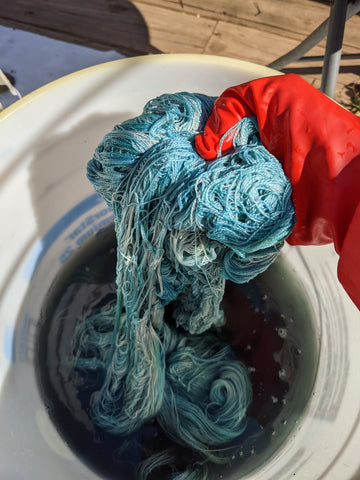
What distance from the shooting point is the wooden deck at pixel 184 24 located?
4.65 ft

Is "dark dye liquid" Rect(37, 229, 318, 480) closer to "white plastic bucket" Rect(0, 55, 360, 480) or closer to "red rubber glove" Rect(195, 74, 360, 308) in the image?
"white plastic bucket" Rect(0, 55, 360, 480)

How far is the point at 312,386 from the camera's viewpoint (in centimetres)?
112

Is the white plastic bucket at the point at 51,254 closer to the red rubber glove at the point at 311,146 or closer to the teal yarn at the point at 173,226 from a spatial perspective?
the teal yarn at the point at 173,226

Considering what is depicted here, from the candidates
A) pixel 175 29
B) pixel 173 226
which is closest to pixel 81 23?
pixel 175 29

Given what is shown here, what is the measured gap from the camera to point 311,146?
60 centimetres

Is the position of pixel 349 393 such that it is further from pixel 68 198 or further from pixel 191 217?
pixel 68 198

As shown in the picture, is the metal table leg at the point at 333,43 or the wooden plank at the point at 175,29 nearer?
the metal table leg at the point at 333,43

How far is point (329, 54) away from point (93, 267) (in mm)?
844

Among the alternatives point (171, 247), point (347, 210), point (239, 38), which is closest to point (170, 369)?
point (171, 247)

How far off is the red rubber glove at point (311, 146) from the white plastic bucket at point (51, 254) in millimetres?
361

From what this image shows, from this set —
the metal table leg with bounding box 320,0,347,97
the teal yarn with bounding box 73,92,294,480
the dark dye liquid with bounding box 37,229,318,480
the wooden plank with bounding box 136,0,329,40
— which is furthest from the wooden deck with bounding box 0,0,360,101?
the teal yarn with bounding box 73,92,294,480

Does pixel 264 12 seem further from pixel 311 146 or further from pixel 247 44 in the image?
pixel 311 146

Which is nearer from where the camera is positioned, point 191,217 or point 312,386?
point 191,217

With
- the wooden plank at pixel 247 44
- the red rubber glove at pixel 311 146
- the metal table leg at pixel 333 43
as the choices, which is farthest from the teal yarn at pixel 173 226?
the wooden plank at pixel 247 44
